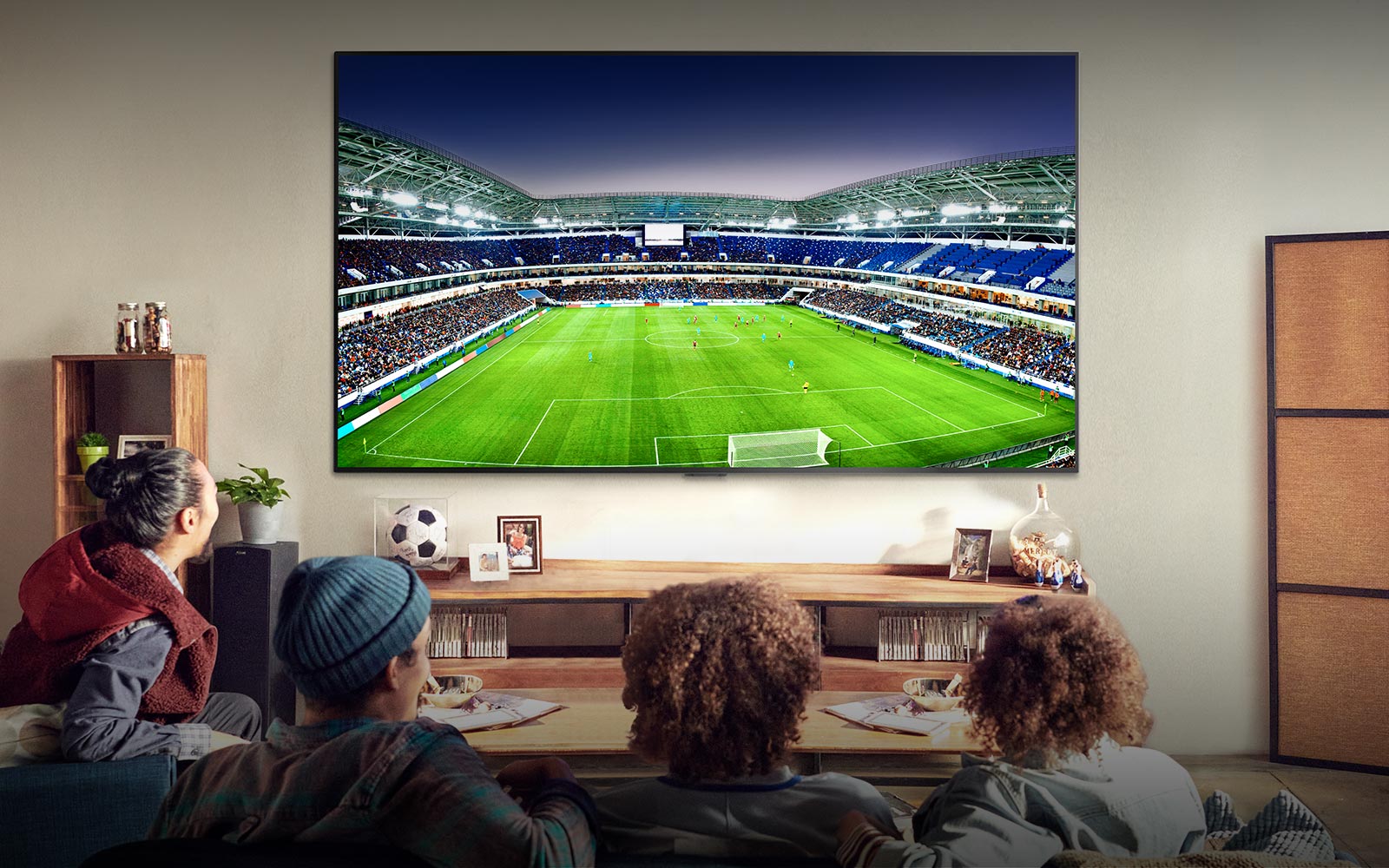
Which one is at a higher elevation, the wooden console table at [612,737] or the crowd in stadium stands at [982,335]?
the crowd in stadium stands at [982,335]

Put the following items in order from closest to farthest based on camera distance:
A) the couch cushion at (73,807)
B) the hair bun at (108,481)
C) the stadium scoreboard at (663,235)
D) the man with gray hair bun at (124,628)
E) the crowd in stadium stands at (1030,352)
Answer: the couch cushion at (73,807)
the man with gray hair bun at (124,628)
the hair bun at (108,481)
the crowd in stadium stands at (1030,352)
the stadium scoreboard at (663,235)

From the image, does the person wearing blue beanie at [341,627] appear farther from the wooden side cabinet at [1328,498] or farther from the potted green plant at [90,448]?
the wooden side cabinet at [1328,498]

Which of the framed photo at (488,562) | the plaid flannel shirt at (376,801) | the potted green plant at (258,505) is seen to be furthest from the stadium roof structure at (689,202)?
the plaid flannel shirt at (376,801)

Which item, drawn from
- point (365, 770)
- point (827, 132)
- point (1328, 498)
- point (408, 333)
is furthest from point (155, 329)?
point (1328, 498)

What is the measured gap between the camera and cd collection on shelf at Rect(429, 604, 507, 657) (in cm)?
379

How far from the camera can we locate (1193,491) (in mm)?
4023

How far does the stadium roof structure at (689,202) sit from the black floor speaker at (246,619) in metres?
1.42

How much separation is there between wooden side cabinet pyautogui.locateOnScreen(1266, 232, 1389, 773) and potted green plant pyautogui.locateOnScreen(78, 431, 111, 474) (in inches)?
184

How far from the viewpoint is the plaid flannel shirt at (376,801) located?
1268 millimetres

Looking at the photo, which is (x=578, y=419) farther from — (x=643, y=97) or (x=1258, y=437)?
(x=1258, y=437)

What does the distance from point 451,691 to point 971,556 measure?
83.8 inches

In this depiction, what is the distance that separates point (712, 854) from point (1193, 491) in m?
3.31

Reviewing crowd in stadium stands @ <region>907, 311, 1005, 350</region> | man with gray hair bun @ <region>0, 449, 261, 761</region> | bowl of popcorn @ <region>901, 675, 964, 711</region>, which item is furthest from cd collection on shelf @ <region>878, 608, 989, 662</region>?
man with gray hair bun @ <region>0, 449, 261, 761</region>

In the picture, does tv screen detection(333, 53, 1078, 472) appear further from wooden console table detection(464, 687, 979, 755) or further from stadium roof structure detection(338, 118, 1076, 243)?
wooden console table detection(464, 687, 979, 755)
